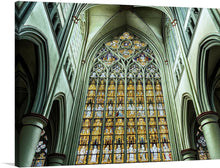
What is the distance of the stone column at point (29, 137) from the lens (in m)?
5.79

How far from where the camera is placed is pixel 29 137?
642 cm

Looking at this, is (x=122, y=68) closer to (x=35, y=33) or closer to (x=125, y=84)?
(x=125, y=84)

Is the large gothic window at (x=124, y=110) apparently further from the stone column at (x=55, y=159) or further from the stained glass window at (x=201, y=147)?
the stained glass window at (x=201, y=147)

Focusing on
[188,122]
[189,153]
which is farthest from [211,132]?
[188,122]

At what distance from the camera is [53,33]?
8.40 meters

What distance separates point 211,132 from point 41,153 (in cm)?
771

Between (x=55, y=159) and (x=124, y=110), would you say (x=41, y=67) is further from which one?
(x=124, y=110)

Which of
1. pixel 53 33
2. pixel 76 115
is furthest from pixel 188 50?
pixel 76 115

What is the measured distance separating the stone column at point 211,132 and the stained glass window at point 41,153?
23.4ft

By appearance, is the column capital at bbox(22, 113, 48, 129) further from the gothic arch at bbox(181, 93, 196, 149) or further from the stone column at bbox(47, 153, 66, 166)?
the gothic arch at bbox(181, 93, 196, 149)

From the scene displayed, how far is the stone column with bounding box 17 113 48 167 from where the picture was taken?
5.79 m

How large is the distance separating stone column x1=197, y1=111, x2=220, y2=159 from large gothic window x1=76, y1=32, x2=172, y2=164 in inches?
141

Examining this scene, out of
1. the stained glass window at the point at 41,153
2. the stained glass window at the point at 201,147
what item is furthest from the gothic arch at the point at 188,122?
the stained glass window at the point at 41,153

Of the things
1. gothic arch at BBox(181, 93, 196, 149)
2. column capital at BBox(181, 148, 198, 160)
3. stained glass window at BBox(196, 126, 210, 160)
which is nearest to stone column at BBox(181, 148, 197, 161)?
column capital at BBox(181, 148, 198, 160)
